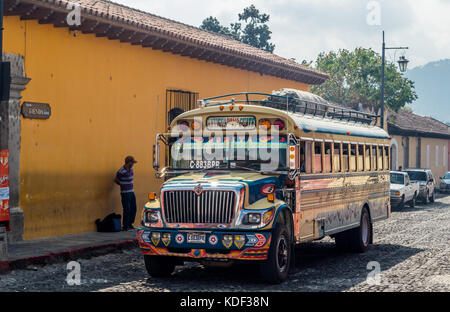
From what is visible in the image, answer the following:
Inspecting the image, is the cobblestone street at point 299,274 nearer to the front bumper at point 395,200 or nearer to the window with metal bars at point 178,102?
the window with metal bars at point 178,102

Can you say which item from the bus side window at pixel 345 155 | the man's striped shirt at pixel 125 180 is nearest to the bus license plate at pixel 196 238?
the bus side window at pixel 345 155

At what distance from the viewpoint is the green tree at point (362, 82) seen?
144ft

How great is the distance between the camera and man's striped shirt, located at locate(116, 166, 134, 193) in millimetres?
17016

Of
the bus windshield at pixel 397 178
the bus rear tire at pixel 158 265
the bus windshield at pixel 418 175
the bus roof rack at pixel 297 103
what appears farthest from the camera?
the bus windshield at pixel 418 175

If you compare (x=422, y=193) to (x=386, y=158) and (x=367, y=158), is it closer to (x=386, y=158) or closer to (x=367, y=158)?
(x=386, y=158)

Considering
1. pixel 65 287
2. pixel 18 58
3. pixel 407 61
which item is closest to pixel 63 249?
pixel 65 287

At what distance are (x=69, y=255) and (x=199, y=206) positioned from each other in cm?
403

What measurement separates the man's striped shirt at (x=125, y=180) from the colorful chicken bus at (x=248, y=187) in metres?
5.30

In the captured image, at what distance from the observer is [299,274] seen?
1123 cm

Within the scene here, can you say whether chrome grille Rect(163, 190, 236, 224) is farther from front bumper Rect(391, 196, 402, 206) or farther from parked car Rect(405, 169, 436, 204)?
parked car Rect(405, 169, 436, 204)

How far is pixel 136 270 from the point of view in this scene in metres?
11.8

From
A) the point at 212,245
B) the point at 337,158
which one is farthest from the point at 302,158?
the point at 212,245

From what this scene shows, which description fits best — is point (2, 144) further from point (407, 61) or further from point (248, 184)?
point (407, 61)
